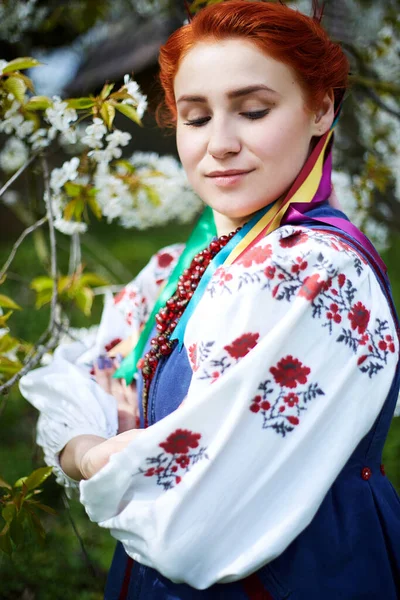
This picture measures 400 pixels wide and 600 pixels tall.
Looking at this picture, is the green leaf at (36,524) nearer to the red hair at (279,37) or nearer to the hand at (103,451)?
the hand at (103,451)

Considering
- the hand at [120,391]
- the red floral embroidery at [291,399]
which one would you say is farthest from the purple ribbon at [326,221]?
the hand at [120,391]

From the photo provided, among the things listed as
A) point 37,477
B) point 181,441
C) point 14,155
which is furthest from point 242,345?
point 14,155

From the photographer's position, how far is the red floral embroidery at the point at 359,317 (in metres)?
1.13

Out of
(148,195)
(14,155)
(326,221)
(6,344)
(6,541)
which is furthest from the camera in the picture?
(14,155)

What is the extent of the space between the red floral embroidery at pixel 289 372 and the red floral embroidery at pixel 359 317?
120mm

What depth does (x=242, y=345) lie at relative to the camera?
3.60ft

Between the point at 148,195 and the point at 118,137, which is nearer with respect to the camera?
the point at 118,137

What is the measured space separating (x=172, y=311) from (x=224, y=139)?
40cm

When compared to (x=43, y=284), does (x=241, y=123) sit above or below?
above

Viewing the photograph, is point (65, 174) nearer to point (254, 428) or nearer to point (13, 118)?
point (13, 118)

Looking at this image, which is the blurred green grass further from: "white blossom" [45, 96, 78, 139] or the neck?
the neck

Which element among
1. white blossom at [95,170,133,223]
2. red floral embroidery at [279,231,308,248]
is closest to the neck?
red floral embroidery at [279,231,308,248]

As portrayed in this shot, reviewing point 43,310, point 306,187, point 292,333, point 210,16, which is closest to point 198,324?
point 292,333

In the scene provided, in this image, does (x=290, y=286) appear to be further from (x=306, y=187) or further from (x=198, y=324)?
(x=306, y=187)
